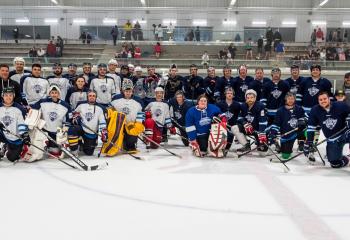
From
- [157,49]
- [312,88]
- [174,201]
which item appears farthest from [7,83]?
[157,49]

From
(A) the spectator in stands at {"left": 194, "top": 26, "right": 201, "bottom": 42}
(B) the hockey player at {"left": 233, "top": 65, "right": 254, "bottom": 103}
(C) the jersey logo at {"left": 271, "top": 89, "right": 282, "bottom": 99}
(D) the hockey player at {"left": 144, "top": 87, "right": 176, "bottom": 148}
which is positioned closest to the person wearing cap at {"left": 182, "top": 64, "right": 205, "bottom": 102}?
(B) the hockey player at {"left": 233, "top": 65, "right": 254, "bottom": 103}

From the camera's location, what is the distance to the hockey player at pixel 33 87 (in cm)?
553

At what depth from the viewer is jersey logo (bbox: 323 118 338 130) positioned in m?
4.57

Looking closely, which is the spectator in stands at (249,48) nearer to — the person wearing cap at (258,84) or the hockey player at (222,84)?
the hockey player at (222,84)

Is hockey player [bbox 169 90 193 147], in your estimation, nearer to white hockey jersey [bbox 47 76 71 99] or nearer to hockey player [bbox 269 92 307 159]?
hockey player [bbox 269 92 307 159]

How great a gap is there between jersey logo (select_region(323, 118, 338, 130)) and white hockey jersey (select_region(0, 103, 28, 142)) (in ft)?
11.4

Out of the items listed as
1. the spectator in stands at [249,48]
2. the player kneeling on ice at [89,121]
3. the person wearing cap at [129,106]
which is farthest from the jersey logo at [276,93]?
the spectator in stands at [249,48]

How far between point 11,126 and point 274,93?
358 cm

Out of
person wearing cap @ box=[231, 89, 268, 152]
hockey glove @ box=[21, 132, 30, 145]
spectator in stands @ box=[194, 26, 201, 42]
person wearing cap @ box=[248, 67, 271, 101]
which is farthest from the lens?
spectator in stands @ box=[194, 26, 201, 42]

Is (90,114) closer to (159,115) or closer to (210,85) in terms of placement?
(159,115)

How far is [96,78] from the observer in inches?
229

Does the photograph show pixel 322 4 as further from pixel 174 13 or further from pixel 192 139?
pixel 192 139

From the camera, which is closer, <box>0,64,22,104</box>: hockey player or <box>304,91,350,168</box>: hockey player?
<box>304,91,350,168</box>: hockey player

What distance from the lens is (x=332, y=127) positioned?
15.1 ft
